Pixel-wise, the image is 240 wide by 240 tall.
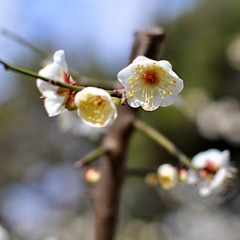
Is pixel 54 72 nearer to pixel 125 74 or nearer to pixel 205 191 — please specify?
pixel 125 74

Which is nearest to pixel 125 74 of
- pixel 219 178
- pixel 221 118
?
pixel 219 178

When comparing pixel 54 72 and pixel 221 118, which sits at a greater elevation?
pixel 54 72

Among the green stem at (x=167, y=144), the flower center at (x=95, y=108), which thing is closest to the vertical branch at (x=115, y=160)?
the green stem at (x=167, y=144)

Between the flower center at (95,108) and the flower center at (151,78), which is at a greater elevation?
the flower center at (151,78)

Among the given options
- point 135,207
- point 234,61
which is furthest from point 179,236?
point 234,61

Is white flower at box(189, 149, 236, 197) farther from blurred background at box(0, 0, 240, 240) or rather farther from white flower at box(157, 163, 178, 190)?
blurred background at box(0, 0, 240, 240)

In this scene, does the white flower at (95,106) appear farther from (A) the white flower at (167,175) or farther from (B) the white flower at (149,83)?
(A) the white flower at (167,175)
